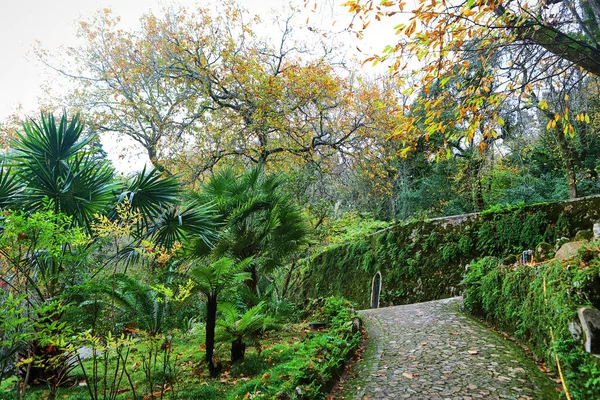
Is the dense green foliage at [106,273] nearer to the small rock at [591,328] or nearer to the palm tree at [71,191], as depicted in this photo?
the palm tree at [71,191]

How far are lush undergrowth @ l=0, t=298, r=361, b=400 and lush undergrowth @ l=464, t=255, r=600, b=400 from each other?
206cm

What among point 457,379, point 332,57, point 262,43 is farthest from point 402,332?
point 262,43

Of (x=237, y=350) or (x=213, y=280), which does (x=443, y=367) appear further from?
(x=213, y=280)

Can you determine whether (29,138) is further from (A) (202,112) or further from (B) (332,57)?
(B) (332,57)

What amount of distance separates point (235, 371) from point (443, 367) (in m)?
2.53

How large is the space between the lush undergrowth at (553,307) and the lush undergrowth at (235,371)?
6.74 feet

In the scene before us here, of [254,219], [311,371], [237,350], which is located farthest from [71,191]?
[311,371]

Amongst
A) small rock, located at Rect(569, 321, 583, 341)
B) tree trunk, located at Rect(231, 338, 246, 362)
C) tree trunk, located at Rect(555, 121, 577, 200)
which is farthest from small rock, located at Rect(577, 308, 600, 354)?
tree trunk, located at Rect(555, 121, 577, 200)

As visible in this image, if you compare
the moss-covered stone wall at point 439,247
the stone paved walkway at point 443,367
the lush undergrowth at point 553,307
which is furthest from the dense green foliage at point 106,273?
the moss-covered stone wall at point 439,247

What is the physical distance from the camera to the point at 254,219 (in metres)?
6.74

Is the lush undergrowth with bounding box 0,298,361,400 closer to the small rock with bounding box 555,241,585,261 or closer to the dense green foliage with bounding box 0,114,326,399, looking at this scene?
the dense green foliage with bounding box 0,114,326,399

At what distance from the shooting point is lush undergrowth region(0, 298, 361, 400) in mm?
3102

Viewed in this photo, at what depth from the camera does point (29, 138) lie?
174 inches

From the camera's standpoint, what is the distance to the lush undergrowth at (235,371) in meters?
3.10
